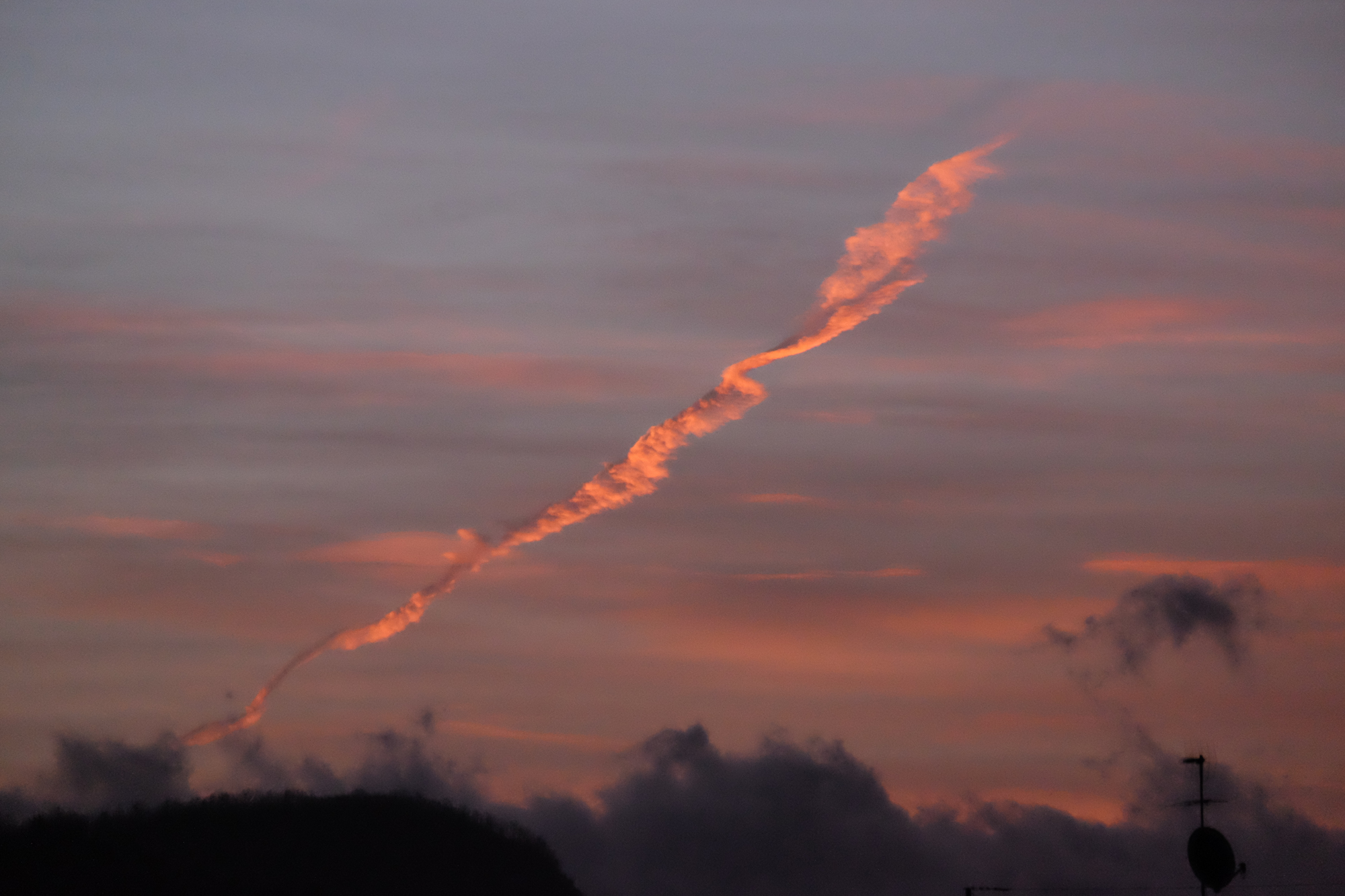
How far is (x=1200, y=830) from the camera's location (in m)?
128

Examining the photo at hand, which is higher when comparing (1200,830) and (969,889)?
(1200,830)

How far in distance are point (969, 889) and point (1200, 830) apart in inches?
1061

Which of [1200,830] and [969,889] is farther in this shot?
[969,889]

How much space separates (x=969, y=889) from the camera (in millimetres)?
148250
